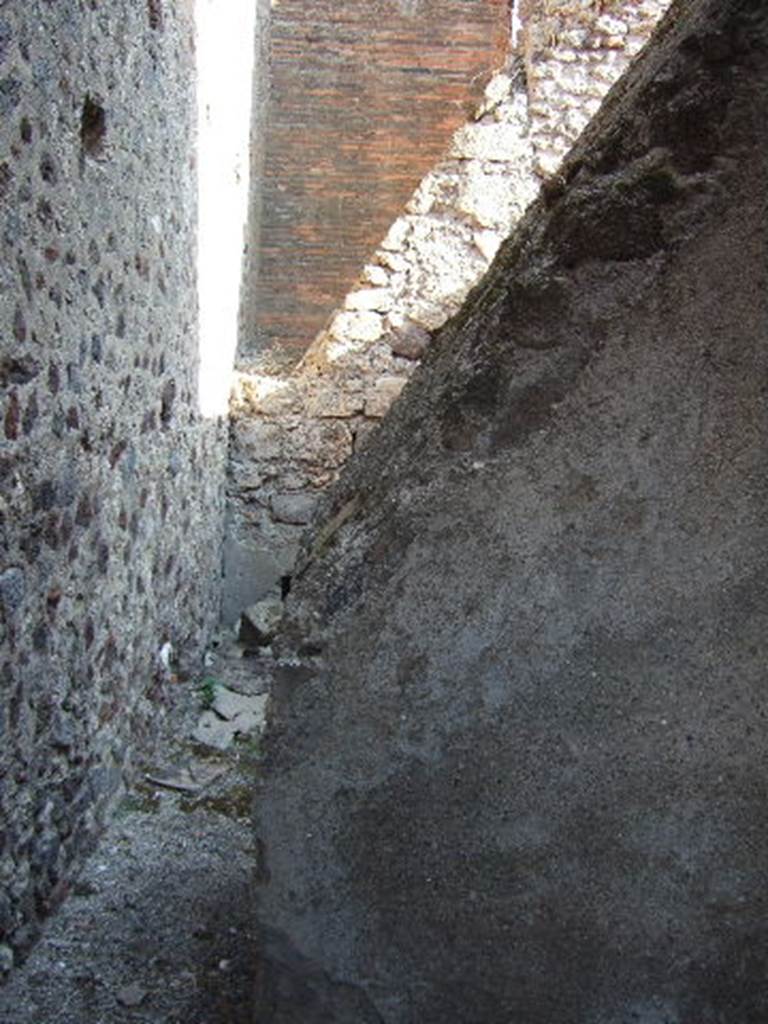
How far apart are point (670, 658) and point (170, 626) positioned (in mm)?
2816

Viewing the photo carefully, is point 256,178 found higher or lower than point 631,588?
higher

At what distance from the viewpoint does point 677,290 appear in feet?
5.17

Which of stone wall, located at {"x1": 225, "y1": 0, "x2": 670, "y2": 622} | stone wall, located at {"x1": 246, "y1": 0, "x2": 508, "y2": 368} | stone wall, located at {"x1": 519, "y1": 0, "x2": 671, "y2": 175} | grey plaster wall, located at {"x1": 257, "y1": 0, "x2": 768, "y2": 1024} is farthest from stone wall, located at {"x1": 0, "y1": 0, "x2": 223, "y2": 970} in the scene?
stone wall, located at {"x1": 246, "y1": 0, "x2": 508, "y2": 368}

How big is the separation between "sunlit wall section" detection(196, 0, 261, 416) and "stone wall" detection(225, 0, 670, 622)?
45 cm

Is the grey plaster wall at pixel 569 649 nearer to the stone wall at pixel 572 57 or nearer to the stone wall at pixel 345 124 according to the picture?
the stone wall at pixel 572 57

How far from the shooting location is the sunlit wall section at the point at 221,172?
14.8 feet

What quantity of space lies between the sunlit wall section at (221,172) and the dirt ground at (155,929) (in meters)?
2.10

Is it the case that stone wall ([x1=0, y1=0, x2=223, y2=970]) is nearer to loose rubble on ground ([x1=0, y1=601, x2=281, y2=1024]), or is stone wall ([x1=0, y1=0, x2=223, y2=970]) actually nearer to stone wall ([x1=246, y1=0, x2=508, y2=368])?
loose rubble on ground ([x1=0, y1=601, x2=281, y2=1024])

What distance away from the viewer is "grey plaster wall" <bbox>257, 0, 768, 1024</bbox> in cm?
158

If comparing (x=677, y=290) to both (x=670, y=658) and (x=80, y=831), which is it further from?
(x=80, y=831)

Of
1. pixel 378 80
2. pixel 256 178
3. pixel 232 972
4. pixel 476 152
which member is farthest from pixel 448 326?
pixel 378 80

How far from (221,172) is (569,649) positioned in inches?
154

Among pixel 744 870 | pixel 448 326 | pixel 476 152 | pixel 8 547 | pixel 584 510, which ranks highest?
pixel 476 152

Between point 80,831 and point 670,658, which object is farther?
point 80,831
